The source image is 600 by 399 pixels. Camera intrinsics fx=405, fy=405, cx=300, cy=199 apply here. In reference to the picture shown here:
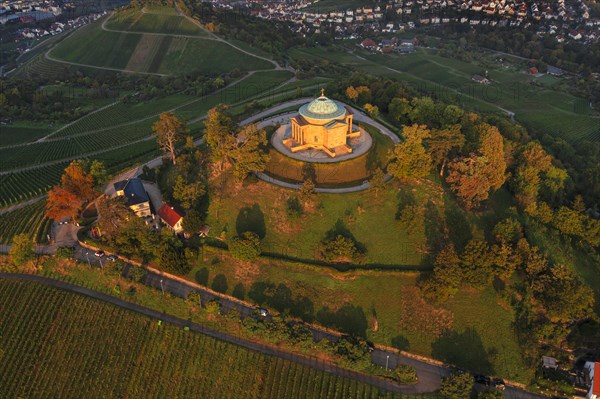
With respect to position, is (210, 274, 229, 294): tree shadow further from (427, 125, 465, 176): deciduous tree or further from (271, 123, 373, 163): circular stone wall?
(427, 125, 465, 176): deciduous tree

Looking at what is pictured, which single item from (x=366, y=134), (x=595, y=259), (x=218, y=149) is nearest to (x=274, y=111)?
(x=366, y=134)

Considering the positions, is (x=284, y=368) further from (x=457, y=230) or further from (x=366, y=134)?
(x=366, y=134)

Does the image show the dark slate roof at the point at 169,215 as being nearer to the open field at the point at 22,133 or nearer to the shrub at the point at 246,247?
the shrub at the point at 246,247

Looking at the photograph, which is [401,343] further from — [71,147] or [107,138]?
[71,147]

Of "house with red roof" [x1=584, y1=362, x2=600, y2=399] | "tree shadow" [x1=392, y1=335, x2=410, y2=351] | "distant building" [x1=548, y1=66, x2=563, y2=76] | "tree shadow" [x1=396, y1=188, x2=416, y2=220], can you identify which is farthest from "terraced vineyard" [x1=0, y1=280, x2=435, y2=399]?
"distant building" [x1=548, y1=66, x2=563, y2=76]

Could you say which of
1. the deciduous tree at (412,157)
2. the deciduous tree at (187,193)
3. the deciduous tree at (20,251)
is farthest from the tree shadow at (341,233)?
the deciduous tree at (20,251)

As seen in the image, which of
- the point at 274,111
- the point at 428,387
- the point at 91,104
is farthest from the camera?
the point at 91,104

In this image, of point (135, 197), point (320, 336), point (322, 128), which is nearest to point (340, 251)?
point (320, 336)
